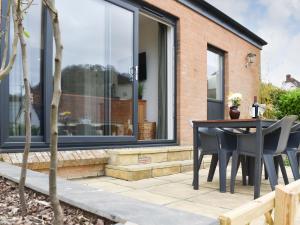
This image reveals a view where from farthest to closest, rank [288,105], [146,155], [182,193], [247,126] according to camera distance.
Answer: [288,105] → [146,155] → [182,193] → [247,126]

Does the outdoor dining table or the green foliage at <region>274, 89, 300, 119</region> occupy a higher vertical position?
the green foliage at <region>274, 89, 300, 119</region>

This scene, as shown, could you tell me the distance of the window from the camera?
22.0ft

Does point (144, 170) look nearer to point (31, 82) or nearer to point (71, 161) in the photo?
point (71, 161)

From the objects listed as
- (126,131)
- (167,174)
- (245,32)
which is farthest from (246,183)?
(245,32)

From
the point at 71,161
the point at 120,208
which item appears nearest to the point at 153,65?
the point at 71,161

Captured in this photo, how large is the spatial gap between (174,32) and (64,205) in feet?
14.7

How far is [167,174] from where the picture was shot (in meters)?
4.09

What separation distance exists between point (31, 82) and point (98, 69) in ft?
3.28

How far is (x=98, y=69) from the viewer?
4207mm

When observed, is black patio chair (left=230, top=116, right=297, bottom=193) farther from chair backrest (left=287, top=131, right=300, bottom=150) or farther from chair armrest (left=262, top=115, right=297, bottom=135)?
chair backrest (left=287, top=131, right=300, bottom=150)

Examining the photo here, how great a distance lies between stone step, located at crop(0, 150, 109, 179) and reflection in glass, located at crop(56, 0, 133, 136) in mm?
341

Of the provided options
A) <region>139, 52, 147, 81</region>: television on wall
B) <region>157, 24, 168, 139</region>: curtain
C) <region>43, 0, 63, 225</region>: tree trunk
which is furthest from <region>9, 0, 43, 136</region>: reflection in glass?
<region>139, 52, 147, 81</region>: television on wall

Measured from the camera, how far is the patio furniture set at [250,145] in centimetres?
271

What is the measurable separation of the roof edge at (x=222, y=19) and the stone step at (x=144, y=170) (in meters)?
3.01
